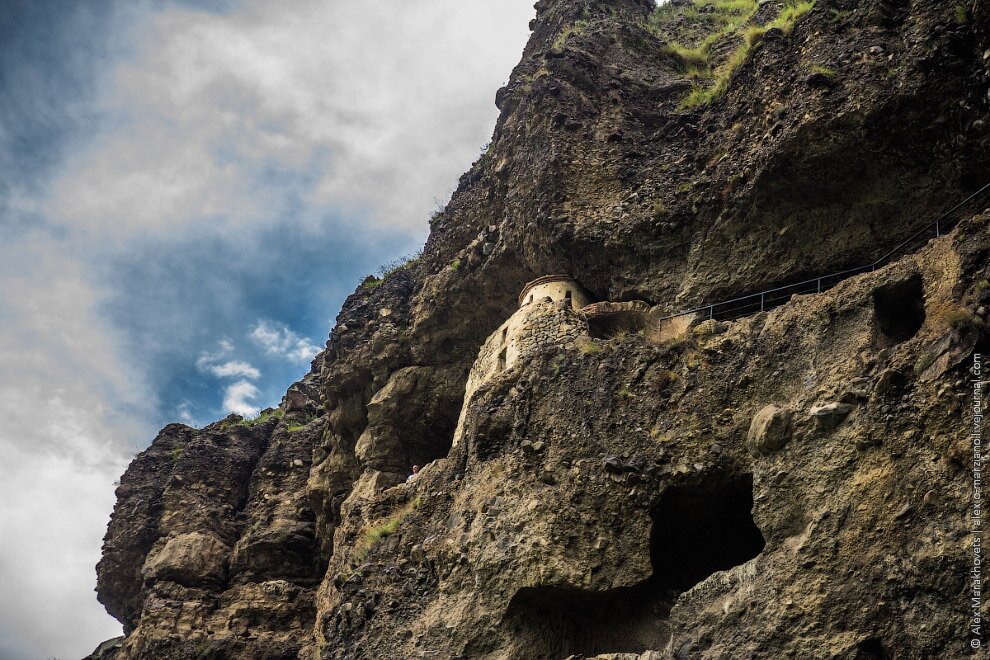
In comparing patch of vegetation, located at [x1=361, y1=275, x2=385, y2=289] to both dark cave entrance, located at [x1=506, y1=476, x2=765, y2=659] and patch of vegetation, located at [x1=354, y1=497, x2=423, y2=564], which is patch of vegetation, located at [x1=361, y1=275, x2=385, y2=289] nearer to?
patch of vegetation, located at [x1=354, y1=497, x2=423, y2=564]

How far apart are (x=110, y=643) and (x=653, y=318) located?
18.6 metres

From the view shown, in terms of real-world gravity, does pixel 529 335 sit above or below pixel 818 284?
above

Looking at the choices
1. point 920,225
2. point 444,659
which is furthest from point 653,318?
point 444,659

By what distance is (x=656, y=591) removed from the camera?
41.4ft

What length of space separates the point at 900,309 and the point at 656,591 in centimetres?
531

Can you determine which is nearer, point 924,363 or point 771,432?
point 924,363

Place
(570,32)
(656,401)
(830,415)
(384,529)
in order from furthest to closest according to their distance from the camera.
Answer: (570,32), (384,529), (656,401), (830,415)

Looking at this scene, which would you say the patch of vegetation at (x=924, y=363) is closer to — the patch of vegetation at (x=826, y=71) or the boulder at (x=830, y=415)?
the boulder at (x=830, y=415)

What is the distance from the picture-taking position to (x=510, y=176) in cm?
2009

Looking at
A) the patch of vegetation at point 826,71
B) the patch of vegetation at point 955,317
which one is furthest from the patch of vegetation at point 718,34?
the patch of vegetation at point 955,317

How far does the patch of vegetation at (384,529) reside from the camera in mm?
15431

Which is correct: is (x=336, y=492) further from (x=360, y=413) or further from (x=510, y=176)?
(x=510, y=176)

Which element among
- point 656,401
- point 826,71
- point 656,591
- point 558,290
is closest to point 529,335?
point 558,290

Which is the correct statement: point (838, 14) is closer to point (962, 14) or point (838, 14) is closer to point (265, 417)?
point (962, 14)
